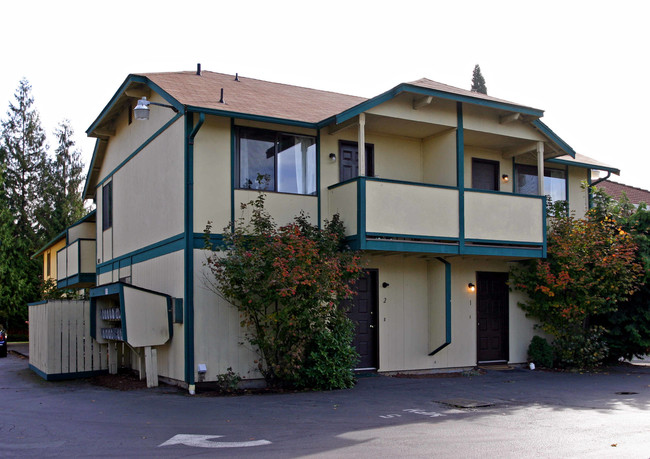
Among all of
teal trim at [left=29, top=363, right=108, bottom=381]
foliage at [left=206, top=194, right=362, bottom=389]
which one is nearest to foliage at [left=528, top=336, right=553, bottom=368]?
foliage at [left=206, top=194, right=362, bottom=389]

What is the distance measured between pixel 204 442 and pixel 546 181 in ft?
42.0

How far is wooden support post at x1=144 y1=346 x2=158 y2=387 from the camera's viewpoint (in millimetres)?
13281

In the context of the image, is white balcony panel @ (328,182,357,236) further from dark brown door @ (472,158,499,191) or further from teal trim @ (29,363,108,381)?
teal trim @ (29,363,108,381)

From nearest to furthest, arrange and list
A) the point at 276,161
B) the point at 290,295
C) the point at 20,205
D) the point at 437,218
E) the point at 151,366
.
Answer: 1. the point at 290,295
2. the point at 151,366
3. the point at 276,161
4. the point at 437,218
5. the point at 20,205

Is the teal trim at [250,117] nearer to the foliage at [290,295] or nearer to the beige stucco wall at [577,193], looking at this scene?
the foliage at [290,295]

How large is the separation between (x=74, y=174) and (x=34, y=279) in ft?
28.5

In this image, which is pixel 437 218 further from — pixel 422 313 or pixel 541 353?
pixel 541 353

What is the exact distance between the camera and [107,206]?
19688 mm

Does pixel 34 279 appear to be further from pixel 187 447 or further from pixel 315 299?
pixel 187 447

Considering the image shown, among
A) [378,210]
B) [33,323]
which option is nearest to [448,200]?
[378,210]

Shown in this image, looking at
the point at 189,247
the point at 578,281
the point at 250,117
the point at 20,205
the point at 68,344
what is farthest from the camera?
the point at 20,205

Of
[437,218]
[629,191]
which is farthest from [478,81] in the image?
[437,218]

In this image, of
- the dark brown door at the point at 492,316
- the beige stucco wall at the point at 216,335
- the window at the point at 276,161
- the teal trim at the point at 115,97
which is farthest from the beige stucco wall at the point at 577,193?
the teal trim at the point at 115,97

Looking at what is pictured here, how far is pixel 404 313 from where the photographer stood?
15.3 meters
